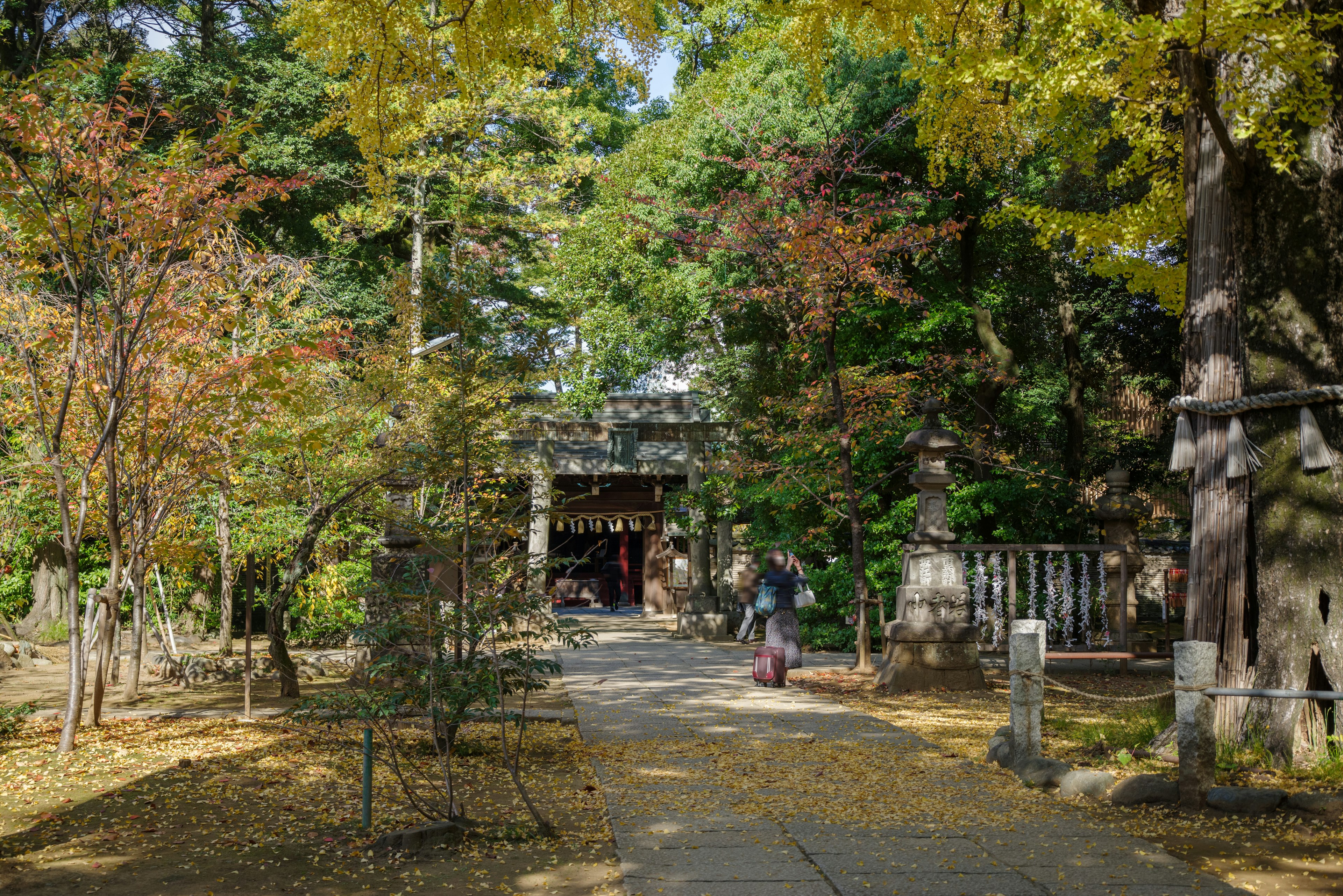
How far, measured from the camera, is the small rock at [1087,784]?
17.2 ft

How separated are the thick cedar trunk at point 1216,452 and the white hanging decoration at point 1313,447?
1.20 feet

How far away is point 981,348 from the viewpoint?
14.6 meters

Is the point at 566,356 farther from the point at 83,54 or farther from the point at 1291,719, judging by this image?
the point at 83,54

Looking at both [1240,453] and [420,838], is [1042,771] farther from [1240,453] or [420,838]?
[420,838]

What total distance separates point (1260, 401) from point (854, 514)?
5538 millimetres

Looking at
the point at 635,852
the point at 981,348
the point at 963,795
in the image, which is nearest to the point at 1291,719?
the point at 963,795

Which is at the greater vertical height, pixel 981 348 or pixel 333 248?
pixel 333 248

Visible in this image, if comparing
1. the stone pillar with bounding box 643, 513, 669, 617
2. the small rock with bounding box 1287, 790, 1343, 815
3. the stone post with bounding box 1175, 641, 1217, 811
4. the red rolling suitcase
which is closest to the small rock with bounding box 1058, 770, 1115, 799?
the stone post with bounding box 1175, 641, 1217, 811

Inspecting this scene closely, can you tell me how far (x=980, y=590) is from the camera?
11.0 m

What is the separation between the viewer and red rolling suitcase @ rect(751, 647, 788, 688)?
395 inches

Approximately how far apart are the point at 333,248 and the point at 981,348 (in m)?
12.3

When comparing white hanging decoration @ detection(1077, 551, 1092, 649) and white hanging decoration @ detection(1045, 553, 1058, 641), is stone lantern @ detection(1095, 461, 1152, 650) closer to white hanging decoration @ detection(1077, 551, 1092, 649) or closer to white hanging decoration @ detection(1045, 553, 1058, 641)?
white hanging decoration @ detection(1045, 553, 1058, 641)

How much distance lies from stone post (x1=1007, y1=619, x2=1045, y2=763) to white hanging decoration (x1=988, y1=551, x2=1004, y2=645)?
498 centimetres

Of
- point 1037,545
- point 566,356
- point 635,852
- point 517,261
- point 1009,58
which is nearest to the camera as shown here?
point 635,852
